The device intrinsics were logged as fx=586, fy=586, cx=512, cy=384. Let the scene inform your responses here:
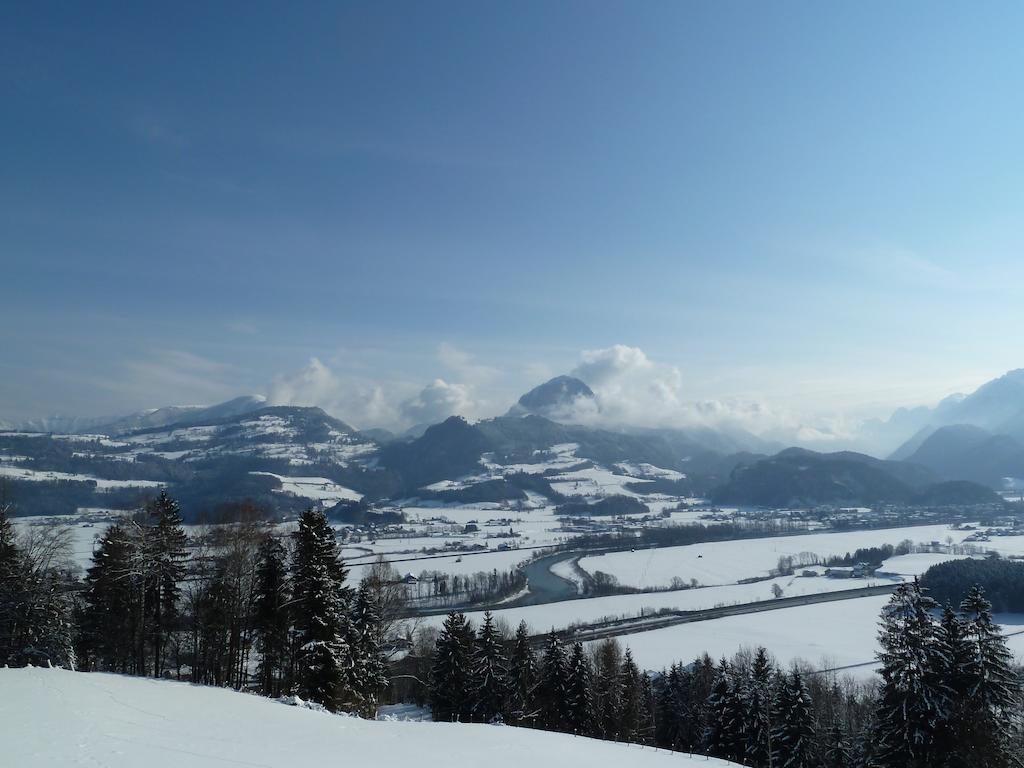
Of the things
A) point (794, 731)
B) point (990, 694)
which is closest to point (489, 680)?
point (794, 731)

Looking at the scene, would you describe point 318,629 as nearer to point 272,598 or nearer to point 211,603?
point 272,598

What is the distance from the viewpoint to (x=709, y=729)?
28.0 m

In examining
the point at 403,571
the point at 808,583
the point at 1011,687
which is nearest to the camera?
the point at 1011,687

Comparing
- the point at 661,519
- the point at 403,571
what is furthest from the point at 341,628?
the point at 661,519

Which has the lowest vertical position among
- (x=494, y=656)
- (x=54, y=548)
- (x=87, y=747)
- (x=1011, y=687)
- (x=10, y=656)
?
(x=494, y=656)

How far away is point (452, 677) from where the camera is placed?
2952 centimetres

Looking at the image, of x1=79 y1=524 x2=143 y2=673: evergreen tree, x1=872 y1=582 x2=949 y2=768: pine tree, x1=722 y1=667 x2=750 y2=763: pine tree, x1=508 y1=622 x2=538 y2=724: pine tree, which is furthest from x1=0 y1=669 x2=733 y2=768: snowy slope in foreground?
x1=508 y1=622 x2=538 y2=724: pine tree

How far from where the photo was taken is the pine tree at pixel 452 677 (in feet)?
94.7

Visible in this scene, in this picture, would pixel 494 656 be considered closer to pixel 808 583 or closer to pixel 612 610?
pixel 612 610

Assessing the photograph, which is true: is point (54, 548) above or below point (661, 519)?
above

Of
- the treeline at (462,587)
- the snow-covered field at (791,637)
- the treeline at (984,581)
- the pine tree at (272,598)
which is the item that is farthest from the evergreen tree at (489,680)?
the treeline at (984,581)

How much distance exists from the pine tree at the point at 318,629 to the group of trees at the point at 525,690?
32.4ft

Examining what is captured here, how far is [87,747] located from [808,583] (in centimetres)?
10572

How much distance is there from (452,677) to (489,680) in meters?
1.95
